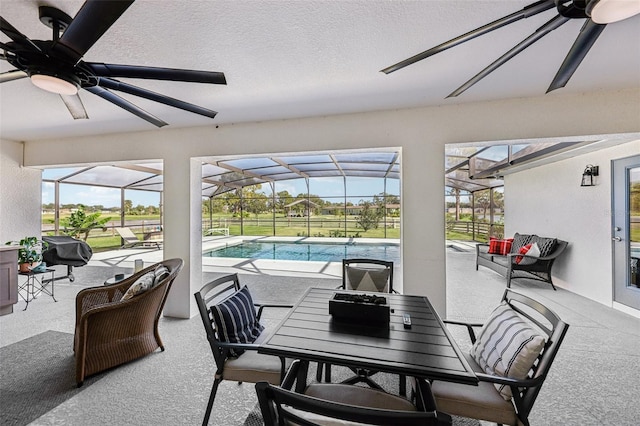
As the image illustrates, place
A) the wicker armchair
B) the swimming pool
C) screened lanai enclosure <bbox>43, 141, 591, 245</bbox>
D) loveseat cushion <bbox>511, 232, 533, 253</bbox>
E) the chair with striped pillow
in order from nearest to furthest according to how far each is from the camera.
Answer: the chair with striped pillow < the wicker armchair < loveseat cushion <bbox>511, 232, 533, 253</bbox> < screened lanai enclosure <bbox>43, 141, 591, 245</bbox> < the swimming pool

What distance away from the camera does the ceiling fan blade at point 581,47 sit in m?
1.25

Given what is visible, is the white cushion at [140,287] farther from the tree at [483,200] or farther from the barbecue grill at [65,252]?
the tree at [483,200]

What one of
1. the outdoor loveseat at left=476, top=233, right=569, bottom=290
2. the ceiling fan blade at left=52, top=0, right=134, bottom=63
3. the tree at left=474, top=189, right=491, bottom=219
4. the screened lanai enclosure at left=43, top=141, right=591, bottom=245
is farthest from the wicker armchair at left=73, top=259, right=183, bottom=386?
the tree at left=474, top=189, right=491, bottom=219

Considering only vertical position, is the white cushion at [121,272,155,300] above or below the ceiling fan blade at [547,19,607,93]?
below

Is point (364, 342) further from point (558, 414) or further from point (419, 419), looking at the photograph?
point (558, 414)

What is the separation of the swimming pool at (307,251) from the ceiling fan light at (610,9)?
25.9 feet

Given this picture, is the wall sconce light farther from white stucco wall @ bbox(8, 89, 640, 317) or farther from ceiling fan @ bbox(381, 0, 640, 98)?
ceiling fan @ bbox(381, 0, 640, 98)

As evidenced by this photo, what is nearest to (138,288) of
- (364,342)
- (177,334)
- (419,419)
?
(177,334)

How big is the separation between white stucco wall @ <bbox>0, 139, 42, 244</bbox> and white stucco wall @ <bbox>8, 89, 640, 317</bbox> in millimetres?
1893

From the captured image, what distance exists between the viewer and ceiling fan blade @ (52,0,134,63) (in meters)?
1.00

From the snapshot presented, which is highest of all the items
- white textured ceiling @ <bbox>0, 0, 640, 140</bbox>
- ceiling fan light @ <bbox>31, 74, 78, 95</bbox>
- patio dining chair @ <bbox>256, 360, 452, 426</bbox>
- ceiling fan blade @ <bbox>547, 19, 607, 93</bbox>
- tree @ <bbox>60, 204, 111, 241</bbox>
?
white textured ceiling @ <bbox>0, 0, 640, 140</bbox>

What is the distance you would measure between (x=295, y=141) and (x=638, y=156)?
14.2 feet

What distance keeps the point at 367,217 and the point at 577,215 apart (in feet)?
26.2

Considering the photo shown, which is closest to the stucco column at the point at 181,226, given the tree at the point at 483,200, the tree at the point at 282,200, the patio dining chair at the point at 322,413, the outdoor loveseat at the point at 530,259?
the patio dining chair at the point at 322,413
